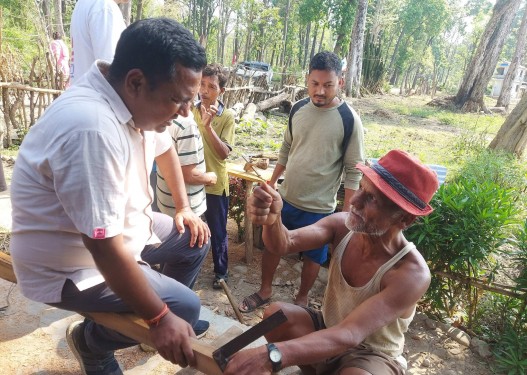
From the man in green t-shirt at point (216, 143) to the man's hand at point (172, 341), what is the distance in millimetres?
1938

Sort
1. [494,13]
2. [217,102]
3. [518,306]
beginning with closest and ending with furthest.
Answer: [518,306] → [217,102] → [494,13]

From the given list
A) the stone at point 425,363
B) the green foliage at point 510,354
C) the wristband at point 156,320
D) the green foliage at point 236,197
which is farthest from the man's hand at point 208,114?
the green foliage at point 510,354

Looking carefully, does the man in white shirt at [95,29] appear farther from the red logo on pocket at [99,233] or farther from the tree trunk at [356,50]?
the tree trunk at [356,50]

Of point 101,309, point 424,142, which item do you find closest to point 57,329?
point 101,309

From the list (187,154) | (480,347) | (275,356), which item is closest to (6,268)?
(187,154)

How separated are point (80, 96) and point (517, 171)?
727cm

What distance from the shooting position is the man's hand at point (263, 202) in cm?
175

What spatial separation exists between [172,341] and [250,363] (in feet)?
1.06

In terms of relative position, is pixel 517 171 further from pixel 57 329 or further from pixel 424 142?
pixel 57 329

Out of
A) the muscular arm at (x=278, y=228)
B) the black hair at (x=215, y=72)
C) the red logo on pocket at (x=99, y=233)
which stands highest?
the black hair at (x=215, y=72)

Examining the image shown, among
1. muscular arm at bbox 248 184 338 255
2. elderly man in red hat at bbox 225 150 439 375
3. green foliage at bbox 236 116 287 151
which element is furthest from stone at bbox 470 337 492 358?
green foliage at bbox 236 116 287 151

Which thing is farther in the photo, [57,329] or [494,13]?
[494,13]

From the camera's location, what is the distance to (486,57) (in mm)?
18344

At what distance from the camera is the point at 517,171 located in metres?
6.55
